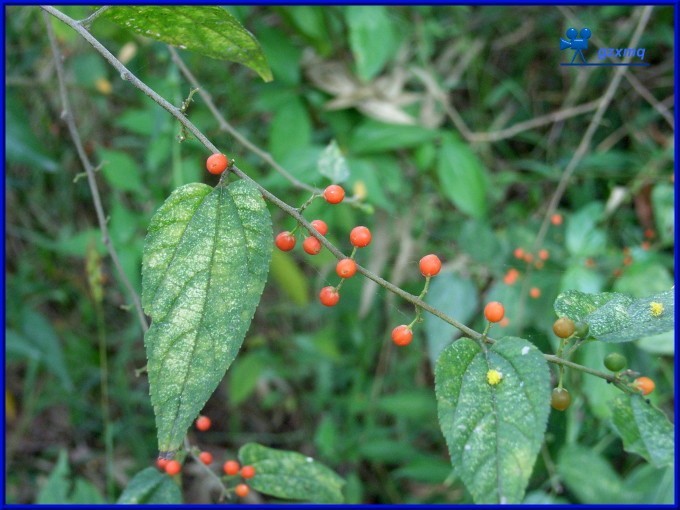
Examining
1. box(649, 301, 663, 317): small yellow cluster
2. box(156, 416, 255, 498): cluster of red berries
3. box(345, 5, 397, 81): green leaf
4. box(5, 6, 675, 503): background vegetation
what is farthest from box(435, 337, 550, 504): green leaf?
box(345, 5, 397, 81): green leaf

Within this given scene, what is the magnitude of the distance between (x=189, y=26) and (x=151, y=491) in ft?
3.04

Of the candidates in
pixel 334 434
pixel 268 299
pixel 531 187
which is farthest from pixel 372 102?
pixel 334 434

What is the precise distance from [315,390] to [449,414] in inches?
78.1

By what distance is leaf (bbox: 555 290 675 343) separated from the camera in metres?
0.95

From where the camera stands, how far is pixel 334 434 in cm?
237

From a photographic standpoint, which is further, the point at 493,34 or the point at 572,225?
the point at 493,34

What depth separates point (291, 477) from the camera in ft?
4.56

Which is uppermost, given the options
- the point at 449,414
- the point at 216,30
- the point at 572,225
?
the point at 216,30

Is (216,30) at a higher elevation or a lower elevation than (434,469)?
higher

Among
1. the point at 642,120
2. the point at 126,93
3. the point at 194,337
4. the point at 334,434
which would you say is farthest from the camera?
the point at 126,93

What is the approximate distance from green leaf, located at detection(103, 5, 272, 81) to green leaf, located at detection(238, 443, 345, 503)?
2.77 feet

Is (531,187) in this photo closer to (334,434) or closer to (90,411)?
(334,434)

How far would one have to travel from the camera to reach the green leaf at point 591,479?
173cm

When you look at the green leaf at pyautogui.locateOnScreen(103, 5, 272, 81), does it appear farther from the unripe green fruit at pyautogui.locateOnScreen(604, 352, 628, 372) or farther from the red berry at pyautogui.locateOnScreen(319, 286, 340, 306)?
the unripe green fruit at pyautogui.locateOnScreen(604, 352, 628, 372)
